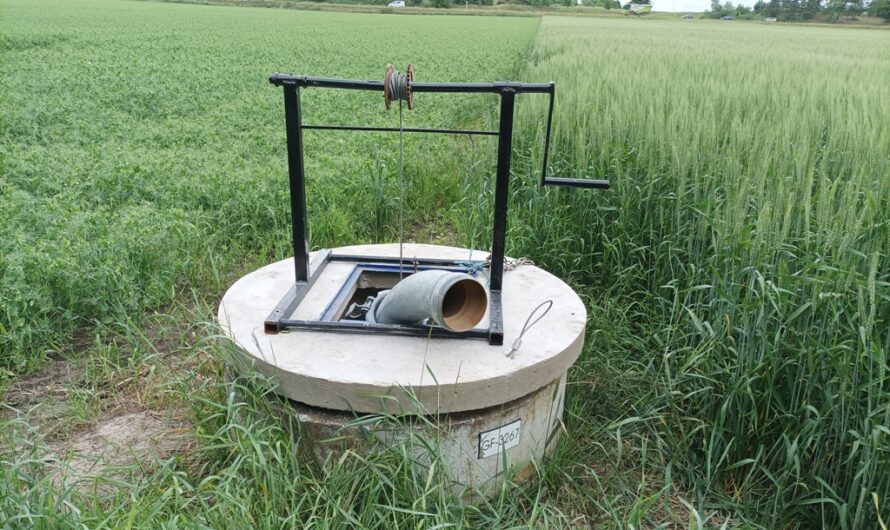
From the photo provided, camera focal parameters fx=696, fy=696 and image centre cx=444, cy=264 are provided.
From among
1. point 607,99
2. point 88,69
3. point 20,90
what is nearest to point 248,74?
point 88,69

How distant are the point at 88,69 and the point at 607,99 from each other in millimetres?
11376

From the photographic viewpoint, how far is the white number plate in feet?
8.13

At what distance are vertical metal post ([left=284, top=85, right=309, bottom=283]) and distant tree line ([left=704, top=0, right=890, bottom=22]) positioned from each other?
70728mm

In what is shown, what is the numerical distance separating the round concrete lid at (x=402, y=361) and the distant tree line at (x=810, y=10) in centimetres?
7059

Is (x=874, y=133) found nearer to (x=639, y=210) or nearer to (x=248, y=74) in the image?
(x=639, y=210)

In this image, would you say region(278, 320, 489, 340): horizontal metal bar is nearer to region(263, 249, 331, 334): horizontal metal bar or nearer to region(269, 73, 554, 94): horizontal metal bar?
region(263, 249, 331, 334): horizontal metal bar

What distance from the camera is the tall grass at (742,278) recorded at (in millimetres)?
2316

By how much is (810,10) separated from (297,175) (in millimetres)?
83725

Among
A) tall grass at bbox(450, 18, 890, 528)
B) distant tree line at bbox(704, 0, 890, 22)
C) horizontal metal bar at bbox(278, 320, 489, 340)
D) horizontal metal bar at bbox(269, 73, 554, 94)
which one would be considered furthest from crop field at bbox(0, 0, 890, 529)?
distant tree line at bbox(704, 0, 890, 22)

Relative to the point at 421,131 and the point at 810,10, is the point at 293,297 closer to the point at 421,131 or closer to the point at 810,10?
the point at 421,131

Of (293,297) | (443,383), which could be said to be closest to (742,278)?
(443,383)

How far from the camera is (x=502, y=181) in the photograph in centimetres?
271

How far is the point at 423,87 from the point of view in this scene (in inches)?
99.7

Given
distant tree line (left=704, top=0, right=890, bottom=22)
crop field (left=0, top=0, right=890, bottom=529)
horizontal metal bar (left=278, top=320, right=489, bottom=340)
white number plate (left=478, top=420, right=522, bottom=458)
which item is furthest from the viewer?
distant tree line (left=704, top=0, right=890, bottom=22)
